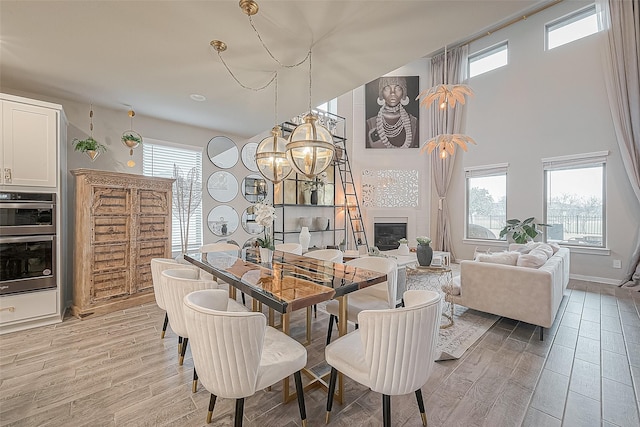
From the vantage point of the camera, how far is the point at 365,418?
5.37ft

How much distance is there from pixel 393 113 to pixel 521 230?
4.23m

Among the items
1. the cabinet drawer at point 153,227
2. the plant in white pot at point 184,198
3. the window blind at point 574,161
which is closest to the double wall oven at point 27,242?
the cabinet drawer at point 153,227

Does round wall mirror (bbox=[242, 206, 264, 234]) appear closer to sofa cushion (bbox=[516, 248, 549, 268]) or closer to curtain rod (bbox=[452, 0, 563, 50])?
sofa cushion (bbox=[516, 248, 549, 268])

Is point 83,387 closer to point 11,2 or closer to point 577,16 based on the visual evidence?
point 11,2

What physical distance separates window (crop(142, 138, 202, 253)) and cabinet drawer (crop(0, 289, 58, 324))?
1561 millimetres

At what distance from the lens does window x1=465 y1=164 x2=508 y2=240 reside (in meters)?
6.14

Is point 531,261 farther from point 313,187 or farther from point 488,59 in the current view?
point 488,59

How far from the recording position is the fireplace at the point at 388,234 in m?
7.14

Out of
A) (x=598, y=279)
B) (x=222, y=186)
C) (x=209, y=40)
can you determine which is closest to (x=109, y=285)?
(x=222, y=186)

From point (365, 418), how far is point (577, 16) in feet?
25.9

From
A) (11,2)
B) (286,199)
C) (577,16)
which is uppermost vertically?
(577,16)

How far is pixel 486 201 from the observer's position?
6.39 metres

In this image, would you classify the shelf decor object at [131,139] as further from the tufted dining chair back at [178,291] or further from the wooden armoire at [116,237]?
the tufted dining chair back at [178,291]

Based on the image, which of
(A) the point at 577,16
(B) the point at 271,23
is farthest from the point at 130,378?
(A) the point at 577,16
